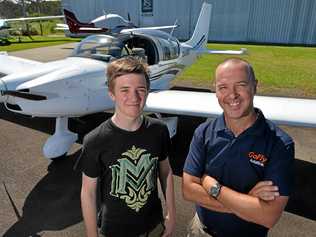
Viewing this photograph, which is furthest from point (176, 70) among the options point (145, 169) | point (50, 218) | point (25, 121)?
point (145, 169)

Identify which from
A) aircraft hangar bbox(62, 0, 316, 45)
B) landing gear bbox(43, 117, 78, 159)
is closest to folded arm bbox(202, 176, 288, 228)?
landing gear bbox(43, 117, 78, 159)

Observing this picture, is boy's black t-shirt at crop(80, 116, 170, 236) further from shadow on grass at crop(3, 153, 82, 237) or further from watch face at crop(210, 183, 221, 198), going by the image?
shadow on grass at crop(3, 153, 82, 237)

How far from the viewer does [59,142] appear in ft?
15.7

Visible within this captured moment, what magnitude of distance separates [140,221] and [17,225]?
2166 mm

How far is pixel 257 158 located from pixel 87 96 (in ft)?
12.2

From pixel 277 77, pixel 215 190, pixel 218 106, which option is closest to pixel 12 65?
pixel 218 106

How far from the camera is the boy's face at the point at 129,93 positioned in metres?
1.77

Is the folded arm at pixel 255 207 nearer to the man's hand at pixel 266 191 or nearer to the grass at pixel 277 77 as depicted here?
the man's hand at pixel 266 191

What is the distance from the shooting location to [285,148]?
1.69 meters

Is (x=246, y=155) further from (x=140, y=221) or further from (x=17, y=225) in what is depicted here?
(x=17, y=225)

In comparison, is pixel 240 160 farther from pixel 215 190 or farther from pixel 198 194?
pixel 198 194

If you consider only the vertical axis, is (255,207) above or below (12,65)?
above

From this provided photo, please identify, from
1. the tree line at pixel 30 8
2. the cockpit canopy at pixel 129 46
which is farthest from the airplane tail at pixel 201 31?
the tree line at pixel 30 8

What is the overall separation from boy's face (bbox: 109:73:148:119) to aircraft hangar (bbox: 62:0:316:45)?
31.1 meters
